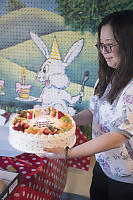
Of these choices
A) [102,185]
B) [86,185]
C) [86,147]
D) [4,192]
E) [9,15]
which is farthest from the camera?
[9,15]

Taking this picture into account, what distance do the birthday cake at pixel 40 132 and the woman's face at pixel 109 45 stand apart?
440 mm

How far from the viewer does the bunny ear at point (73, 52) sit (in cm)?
246

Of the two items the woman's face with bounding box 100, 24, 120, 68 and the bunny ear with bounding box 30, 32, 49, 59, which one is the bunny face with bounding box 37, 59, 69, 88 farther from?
the woman's face with bounding box 100, 24, 120, 68

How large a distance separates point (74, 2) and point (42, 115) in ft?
5.18

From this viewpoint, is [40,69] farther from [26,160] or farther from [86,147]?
[86,147]

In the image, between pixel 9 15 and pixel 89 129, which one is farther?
pixel 89 129

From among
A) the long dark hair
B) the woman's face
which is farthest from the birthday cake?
the woman's face

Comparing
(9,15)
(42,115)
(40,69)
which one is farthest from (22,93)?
(42,115)

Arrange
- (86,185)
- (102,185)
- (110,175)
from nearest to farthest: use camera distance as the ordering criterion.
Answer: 1. (110,175)
2. (102,185)
3. (86,185)

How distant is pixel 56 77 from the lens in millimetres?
2611

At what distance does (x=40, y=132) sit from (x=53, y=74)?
1.56m

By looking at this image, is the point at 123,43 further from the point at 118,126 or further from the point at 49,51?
the point at 49,51

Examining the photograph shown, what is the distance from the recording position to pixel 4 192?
2.87 ft

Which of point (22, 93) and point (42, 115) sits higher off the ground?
point (42, 115)
